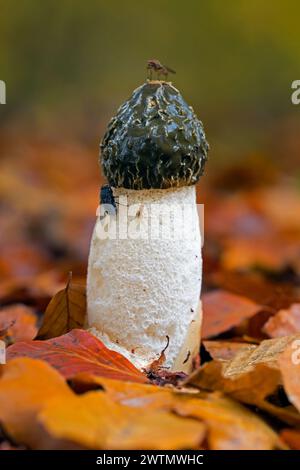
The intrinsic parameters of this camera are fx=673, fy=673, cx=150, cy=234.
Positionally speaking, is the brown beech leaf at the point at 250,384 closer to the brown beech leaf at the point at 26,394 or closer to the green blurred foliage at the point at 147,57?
the brown beech leaf at the point at 26,394

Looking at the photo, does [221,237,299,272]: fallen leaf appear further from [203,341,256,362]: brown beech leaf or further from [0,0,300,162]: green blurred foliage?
[0,0,300,162]: green blurred foliage

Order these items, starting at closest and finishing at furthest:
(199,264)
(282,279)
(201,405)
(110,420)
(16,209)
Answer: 1. (110,420)
2. (201,405)
3. (199,264)
4. (282,279)
5. (16,209)

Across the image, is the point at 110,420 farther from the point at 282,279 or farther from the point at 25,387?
the point at 282,279

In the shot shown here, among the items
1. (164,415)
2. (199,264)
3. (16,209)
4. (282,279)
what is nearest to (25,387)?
(164,415)

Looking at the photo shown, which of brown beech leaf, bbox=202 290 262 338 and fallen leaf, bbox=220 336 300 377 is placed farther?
brown beech leaf, bbox=202 290 262 338

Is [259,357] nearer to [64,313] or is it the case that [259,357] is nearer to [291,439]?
[291,439]

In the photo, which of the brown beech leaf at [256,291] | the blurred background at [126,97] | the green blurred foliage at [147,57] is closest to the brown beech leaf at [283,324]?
the brown beech leaf at [256,291]

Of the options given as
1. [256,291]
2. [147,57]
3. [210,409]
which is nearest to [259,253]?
[256,291]

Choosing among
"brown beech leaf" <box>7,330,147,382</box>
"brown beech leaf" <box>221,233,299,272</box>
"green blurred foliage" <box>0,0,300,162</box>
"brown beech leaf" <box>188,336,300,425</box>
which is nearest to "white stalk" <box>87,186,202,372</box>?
"brown beech leaf" <box>7,330,147,382</box>
